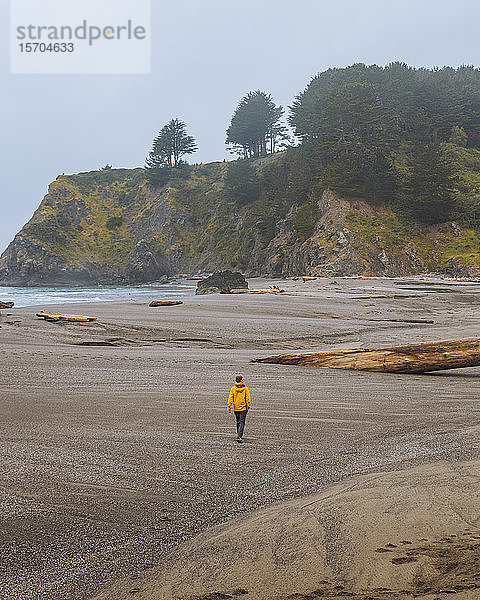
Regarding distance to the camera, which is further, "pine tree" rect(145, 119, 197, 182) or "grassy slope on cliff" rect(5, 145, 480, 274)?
"pine tree" rect(145, 119, 197, 182)

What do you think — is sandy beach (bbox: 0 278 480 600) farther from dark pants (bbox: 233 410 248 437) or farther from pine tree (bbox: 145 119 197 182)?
pine tree (bbox: 145 119 197 182)

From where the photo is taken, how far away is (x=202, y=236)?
2992 inches

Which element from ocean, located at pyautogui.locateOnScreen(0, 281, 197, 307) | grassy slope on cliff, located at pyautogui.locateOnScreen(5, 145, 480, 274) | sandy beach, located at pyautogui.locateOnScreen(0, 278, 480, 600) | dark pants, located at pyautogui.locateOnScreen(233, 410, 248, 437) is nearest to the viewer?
sandy beach, located at pyautogui.locateOnScreen(0, 278, 480, 600)

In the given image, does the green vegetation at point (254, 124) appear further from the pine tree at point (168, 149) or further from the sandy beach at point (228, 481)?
the sandy beach at point (228, 481)

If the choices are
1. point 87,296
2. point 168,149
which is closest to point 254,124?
point 168,149

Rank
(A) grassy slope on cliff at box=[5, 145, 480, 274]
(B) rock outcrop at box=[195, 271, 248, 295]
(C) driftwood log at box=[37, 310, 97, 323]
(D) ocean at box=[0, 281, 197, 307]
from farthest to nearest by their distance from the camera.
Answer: (A) grassy slope on cliff at box=[5, 145, 480, 274] < (B) rock outcrop at box=[195, 271, 248, 295] < (D) ocean at box=[0, 281, 197, 307] < (C) driftwood log at box=[37, 310, 97, 323]

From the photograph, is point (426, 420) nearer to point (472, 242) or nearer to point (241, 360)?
point (241, 360)

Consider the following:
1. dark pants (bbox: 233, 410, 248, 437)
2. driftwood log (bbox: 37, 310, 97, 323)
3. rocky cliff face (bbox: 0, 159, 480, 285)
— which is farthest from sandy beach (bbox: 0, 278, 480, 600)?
rocky cliff face (bbox: 0, 159, 480, 285)

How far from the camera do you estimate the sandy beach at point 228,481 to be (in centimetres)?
266

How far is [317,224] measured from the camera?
46375 mm

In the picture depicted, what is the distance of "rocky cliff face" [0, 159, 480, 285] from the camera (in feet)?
136

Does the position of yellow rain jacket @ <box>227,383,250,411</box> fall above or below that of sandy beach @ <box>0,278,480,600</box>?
above

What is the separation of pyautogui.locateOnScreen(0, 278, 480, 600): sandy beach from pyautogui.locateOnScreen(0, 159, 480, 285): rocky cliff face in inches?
1318

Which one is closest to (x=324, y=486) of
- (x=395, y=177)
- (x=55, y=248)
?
(x=395, y=177)
